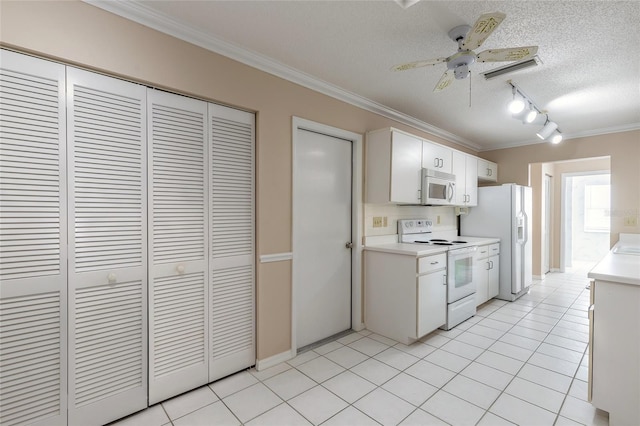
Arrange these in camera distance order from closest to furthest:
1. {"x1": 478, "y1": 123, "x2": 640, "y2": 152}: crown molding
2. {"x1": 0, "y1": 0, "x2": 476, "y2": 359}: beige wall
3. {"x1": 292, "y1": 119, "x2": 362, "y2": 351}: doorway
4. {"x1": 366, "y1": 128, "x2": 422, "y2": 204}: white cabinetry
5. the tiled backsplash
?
{"x1": 0, "y1": 0, "x2": 476, "y2": 359}: beige wall < {"x1": 292, "y1": 119, "x2": 362, "y2": 351}: doorway < {"x1": 366, "y1": 128, "x2": 422, "y2": 204}: white cabinetry < the tiled backsplash < {"x1": 478, "y1": 123, "x2": 640, "y2": 152}: crown molding

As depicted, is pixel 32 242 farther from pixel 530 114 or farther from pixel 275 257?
pixel 530 114

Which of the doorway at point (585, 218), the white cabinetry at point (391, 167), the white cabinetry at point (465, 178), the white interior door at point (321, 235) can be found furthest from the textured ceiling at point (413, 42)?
the doorway at point (585, 218)

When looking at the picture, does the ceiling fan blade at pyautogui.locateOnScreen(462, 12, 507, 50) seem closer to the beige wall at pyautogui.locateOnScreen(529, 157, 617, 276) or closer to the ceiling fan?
the ceiling fan

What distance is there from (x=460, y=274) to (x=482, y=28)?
262 centimetres

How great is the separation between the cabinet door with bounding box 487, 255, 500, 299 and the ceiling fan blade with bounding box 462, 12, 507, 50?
3311 mm

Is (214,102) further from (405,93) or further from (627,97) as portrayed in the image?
(627,97)

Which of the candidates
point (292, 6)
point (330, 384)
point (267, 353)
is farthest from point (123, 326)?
point (292, 6)

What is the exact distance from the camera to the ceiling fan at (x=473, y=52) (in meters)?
1.50

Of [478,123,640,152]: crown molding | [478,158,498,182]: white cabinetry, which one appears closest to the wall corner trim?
[478,158,498,182]: white cabinetry

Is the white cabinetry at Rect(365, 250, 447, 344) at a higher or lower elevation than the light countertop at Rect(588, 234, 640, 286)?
lower

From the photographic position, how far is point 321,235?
9.52 feet

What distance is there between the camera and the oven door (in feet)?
10.3

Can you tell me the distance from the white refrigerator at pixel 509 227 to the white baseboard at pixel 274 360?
3.47 meters

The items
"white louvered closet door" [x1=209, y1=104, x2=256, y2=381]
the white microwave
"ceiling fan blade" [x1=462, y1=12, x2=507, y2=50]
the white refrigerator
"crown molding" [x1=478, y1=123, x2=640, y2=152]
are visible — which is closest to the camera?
"ceiling fan blade" [x1=462, y1=12, x2=507, y2=50]
